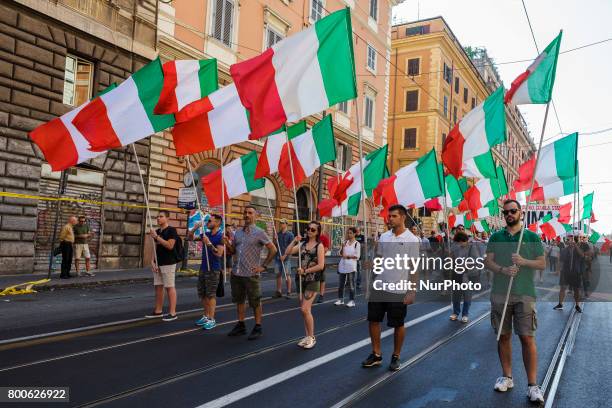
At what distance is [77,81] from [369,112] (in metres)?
20.1

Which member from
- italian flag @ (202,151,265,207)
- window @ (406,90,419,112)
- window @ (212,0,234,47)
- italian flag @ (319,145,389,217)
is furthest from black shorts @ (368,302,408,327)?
window @ (406,90,419,112)

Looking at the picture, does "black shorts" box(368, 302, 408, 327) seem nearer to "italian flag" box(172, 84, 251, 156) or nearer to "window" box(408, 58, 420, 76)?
"italian flag" box(172, 84, 251, 156)

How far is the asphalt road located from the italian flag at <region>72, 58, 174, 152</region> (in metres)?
2.80

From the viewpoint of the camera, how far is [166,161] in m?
18.2

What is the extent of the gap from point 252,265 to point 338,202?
605 cm

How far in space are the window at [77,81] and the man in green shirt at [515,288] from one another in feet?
44.7

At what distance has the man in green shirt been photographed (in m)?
4.84

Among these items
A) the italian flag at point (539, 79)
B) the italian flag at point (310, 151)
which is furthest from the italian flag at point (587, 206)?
the italian flag at point (539, 79)

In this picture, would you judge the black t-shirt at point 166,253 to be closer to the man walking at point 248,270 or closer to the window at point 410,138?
the man walking at point 248,270

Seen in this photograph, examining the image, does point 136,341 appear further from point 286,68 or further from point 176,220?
point 176,220

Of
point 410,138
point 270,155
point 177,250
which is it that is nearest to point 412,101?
point 410,138

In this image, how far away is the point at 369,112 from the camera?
32.5 metres

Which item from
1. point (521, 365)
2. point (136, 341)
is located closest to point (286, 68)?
point (136, 341)

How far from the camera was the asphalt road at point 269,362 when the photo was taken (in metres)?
4.68
